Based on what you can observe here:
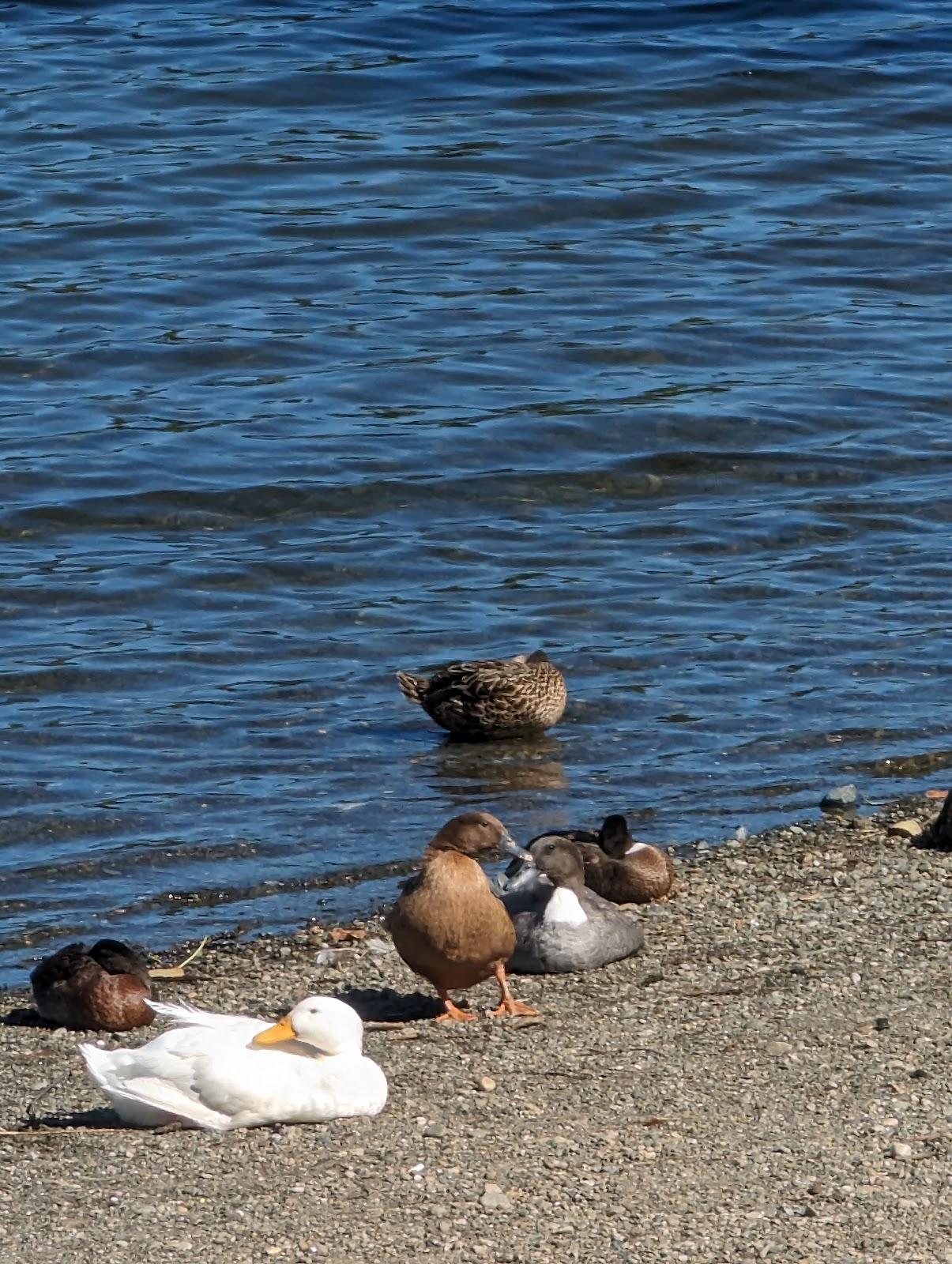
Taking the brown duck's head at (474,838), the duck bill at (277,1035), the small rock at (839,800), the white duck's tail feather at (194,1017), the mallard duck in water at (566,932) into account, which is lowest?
the small rock at (839,800)

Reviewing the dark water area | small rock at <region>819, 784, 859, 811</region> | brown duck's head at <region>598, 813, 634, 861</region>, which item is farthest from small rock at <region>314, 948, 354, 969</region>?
small rock at <region>819, 784, 859, 811</region>

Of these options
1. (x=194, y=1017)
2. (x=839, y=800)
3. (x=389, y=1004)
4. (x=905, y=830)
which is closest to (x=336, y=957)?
(x=389, y=1004)

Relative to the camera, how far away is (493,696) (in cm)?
1004

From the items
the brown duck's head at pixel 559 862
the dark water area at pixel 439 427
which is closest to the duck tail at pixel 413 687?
the dark water area at pixel 439 427

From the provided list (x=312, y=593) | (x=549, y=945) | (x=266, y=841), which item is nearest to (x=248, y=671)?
(x=312, y=593)

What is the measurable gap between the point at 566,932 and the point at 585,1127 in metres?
1.66

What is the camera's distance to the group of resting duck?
18.4 ft

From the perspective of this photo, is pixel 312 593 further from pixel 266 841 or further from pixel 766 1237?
pixel 766 1237

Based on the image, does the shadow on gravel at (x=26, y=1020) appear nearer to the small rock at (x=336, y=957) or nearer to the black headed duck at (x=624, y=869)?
the small rock at (x=336, y=957)

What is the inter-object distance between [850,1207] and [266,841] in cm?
435

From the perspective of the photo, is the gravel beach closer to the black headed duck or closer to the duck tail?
the black headed duck

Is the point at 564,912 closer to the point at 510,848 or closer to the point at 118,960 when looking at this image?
the point at 510,848

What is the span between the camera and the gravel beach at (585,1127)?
4809 mm

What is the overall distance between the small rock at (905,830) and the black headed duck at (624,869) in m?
1.13
